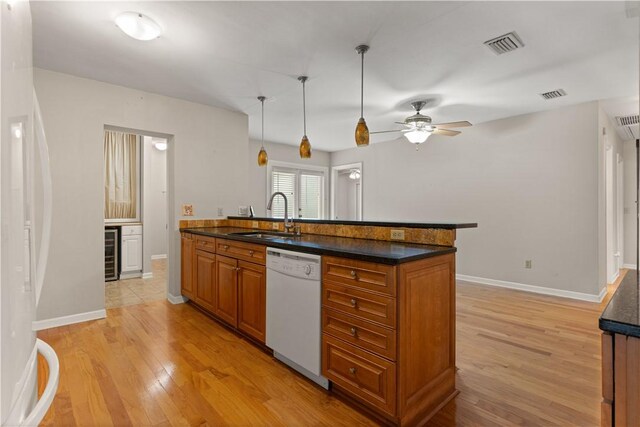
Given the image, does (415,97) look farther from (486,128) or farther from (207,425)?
(207,425)

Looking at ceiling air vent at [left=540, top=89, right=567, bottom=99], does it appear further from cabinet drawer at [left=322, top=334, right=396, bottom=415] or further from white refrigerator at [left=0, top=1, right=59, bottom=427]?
white refrigerator at [left=0, top=1, right=59, bottom=427]

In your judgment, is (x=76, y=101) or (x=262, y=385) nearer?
(x=262, y=385)

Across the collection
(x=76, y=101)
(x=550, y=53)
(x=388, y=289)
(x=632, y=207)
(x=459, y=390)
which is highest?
(x=550, y=53)

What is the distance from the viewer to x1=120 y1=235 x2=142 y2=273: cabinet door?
482 centimetres

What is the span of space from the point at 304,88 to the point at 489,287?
12.2 ft

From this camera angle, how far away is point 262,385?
193 cm

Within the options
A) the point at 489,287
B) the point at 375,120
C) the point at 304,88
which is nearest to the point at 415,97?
the point at 375,120

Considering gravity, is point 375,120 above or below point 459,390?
above

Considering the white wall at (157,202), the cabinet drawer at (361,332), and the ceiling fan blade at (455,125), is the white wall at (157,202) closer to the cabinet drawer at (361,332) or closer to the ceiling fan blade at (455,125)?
the ceiling fan blade at (455,125)

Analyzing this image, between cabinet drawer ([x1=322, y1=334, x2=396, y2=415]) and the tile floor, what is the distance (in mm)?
2924

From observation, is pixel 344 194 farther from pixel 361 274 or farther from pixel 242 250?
pixel 361 274

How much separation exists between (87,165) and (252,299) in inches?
91.1

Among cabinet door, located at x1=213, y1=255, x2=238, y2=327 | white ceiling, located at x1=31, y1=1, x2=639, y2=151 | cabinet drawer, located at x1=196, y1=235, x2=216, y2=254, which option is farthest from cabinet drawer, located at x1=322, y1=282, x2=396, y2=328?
white ceiling, located at x1=31, y1=1, x2=639, y2=151

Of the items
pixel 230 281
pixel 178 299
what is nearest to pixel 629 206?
pixel 230 281
